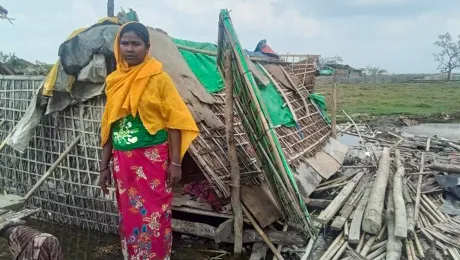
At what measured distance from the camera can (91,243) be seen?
4.49m

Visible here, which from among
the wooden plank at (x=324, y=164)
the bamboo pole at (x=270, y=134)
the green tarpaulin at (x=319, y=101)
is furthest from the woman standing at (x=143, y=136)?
the green tarpaulin at (x=319, y=101)

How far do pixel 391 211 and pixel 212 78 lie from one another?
2764 millimetres

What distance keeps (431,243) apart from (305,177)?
5.98 feet

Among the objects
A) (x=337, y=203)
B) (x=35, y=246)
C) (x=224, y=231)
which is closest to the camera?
(x=35, y=246)

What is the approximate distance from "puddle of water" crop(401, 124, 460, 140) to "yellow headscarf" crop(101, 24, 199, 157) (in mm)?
11958

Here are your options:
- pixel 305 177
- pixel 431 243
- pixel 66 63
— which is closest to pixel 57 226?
pixel 66 63

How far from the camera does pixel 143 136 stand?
2.78 meters

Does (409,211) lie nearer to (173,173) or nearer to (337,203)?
(337,203)

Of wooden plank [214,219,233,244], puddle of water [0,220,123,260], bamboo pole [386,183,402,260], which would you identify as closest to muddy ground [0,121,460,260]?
puddle of water [0,220,123,260]

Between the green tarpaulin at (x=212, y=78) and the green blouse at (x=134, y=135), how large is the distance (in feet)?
8.33

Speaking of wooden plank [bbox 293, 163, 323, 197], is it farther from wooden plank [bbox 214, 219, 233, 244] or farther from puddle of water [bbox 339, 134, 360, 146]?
puddle of water [bbox 339, 134, 360, 146]

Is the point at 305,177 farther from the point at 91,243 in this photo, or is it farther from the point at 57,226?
the point at 57,226

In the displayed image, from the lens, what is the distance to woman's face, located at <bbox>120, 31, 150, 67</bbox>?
2719 millimetres

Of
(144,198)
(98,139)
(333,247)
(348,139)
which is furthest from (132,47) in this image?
(348,139)
